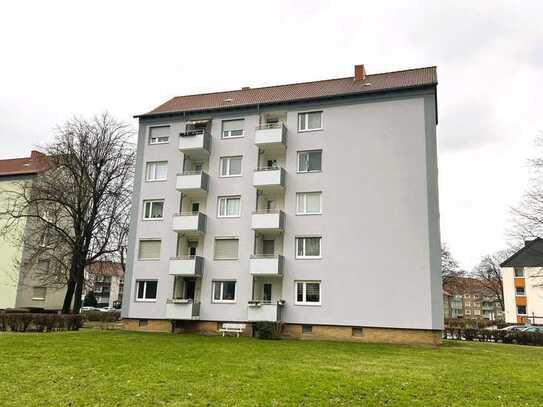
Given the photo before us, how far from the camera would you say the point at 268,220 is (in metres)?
28.3

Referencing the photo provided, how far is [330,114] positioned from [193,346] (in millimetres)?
16896

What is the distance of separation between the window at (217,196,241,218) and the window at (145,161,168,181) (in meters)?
4.81

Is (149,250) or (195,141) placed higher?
(195,141)

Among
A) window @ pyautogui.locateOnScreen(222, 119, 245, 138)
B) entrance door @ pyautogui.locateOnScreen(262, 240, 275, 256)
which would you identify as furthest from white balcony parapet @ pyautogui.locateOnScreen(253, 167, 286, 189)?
window @ pyautogui.locateOnScreen(222, 119, 245, 138)

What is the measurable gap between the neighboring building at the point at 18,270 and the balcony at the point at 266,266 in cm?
2289

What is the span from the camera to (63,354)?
15.7m

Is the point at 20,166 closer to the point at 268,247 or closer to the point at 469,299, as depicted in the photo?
the point at 268,247

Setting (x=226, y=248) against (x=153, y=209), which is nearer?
(x=226, y=248)

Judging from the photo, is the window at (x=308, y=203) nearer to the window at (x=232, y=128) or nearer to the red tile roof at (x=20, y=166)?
the window at (x=232, y=128)

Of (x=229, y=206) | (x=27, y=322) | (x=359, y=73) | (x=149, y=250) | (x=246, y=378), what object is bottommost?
(x=246, y=378)

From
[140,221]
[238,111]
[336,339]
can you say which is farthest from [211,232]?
[336,339]

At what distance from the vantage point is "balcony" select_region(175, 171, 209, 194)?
99.1ft

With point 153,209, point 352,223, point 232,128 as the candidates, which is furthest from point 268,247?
point 232,128

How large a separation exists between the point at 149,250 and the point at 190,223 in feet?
12.6
